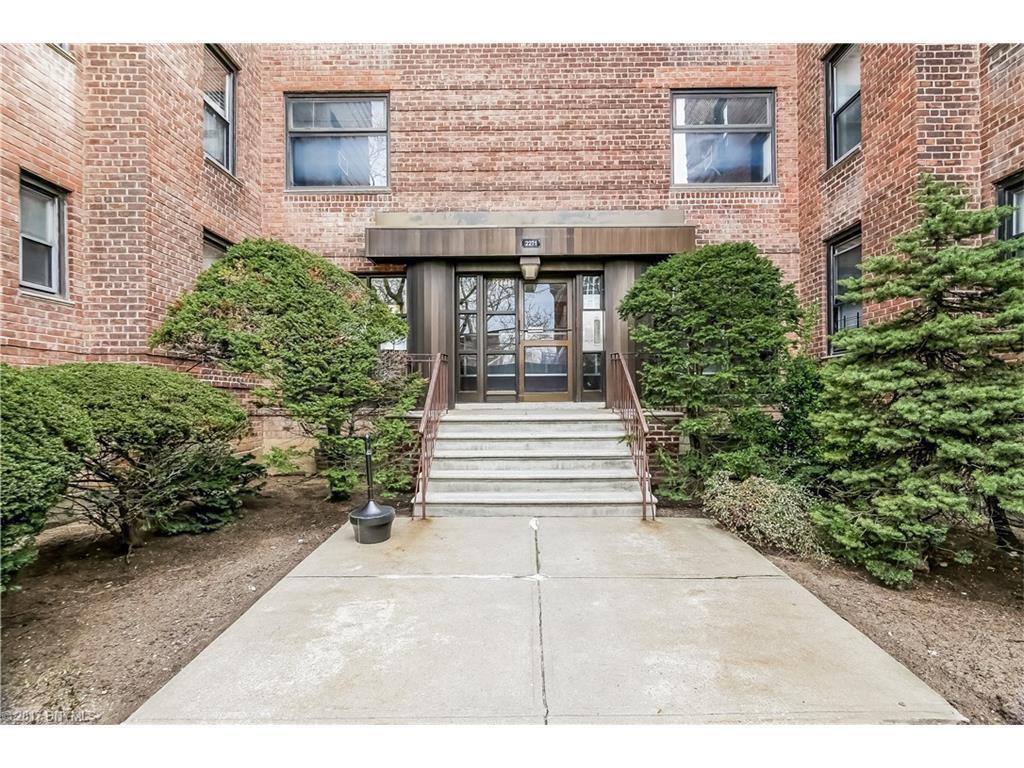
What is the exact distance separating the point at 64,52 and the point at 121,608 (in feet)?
20.1

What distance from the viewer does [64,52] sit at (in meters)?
5.40

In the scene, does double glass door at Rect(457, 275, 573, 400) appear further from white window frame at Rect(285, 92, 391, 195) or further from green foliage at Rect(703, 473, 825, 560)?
green foliage at Rect(703, 473, 825, 560)

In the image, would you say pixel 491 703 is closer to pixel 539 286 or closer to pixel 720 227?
pixel 539 286

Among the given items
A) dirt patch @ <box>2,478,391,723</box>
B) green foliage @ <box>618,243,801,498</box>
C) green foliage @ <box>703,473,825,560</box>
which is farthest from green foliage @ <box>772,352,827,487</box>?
dirt patch @ <box>2,478,391,723</box>

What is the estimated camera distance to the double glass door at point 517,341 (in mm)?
7668

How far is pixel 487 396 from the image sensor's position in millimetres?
7707

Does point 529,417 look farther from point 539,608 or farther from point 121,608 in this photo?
point 121,608

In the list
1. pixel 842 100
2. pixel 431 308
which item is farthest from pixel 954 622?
pixel 842 100

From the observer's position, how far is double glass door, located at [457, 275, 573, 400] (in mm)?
7668

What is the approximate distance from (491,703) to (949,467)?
12.0 feet

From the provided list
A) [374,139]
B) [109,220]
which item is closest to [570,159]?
[374,139]

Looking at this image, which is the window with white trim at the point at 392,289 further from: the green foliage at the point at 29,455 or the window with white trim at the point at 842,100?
the window with white trim at the point at 842,100

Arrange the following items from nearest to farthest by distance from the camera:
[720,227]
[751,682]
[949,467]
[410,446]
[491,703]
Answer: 1. [491,703]
2. [751,682]
3. [949,467]
4. [410,446]
5. [720,227]

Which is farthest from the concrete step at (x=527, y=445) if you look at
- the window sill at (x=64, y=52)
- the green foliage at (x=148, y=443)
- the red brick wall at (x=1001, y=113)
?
the window sill at (x=64, y=52)
